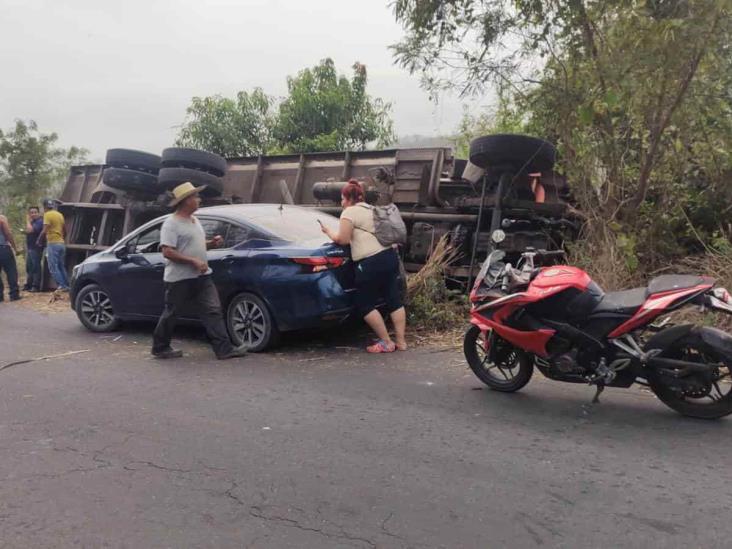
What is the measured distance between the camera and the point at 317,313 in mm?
6453

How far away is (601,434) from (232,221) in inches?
181

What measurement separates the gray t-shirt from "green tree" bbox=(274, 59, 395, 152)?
14.3 metres

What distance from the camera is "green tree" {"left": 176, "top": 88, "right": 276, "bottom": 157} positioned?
21.2 m

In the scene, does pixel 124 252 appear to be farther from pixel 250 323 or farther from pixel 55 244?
pixel 55 244

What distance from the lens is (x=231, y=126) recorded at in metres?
21.3

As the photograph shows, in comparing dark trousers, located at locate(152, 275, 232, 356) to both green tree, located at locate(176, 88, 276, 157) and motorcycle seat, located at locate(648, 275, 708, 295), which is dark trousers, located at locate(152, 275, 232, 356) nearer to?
motorcycle seat, located at locate(648, 275, 708, 295)

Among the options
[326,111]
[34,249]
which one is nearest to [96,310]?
[34,249]

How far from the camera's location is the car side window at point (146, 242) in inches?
307

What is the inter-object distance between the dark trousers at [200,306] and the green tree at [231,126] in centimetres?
1511

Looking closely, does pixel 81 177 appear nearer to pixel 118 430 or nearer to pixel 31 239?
pixel 31 239

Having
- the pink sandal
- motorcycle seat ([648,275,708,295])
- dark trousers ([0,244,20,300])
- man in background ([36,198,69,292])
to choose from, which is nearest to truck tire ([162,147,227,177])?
man in background ([36,198,69,292])

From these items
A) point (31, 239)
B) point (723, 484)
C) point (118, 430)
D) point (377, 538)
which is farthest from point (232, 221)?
point (31, 239)

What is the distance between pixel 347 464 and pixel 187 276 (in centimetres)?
340

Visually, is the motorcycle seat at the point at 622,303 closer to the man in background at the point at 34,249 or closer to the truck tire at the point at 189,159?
the truck tire at the point at 189,159
